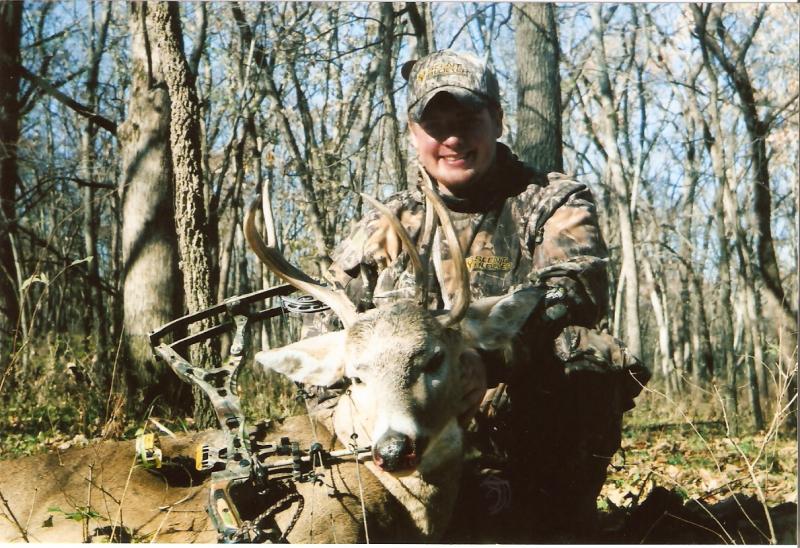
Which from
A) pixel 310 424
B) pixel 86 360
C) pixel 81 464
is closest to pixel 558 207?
pixel 310 424

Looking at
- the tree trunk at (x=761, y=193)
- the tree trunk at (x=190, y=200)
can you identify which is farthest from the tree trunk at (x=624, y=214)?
the tree trunk at (x=190, y=200)

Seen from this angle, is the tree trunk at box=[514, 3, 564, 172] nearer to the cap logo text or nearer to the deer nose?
the cap logo text

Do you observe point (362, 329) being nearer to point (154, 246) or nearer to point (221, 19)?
point (154, 246)

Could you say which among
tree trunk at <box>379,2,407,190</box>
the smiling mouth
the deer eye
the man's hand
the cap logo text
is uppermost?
tree trunk at <box>379,2,407,190</box>

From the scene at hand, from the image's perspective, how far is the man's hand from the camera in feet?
10.3

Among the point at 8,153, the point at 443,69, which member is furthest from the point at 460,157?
the point at 8,153

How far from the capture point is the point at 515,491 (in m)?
3.70

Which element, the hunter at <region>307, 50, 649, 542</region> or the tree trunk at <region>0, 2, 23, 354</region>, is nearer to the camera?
the hunter at <region>307, 50, 649, 542</region>

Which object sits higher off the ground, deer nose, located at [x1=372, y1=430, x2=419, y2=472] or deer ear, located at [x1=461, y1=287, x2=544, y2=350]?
deer ear, located at [x1=461, y1=287, x2=544, y2=350]

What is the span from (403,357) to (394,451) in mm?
395

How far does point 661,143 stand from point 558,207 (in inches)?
902

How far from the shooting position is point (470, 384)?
3.16m

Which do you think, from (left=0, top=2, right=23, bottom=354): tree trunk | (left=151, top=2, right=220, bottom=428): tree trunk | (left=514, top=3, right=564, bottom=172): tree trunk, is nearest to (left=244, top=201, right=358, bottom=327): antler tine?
(left=151, top=2, right=220, bottom=428): tree trunk

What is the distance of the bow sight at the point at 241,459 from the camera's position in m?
2.80
